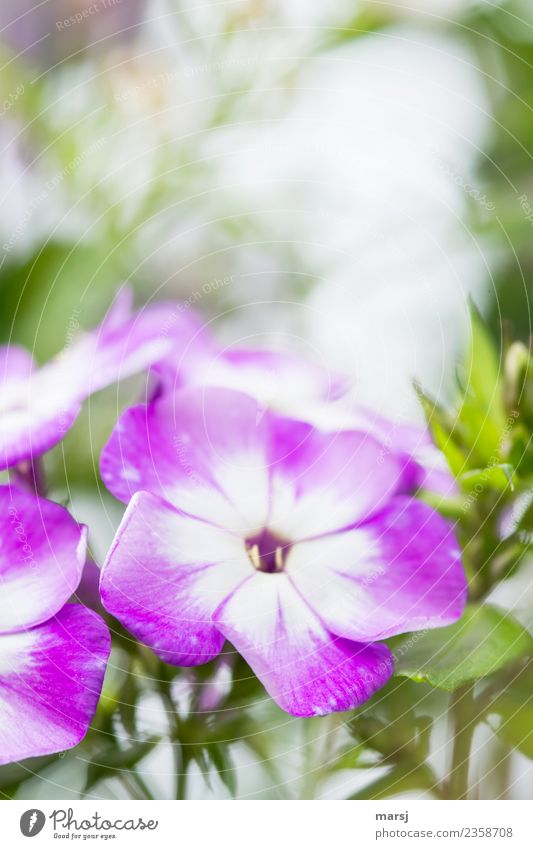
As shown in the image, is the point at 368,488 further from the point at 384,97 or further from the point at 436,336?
the point at 384,97

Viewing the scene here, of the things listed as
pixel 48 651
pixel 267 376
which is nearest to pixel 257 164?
pixel 267 376

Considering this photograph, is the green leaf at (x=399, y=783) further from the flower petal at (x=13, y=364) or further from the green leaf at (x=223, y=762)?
the flower petal at (x=13, y=364)

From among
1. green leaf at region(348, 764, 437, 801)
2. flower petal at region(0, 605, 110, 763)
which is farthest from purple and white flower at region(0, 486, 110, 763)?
green leaf at region(348, 764, 437, 801)

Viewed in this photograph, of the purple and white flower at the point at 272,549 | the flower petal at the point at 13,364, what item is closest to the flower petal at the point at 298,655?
the purple and white flower at the point at 272,549

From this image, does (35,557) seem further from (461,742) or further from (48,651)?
(461,742)

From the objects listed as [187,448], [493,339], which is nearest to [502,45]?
[493,339]

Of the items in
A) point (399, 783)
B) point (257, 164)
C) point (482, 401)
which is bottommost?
point (399, 783)
